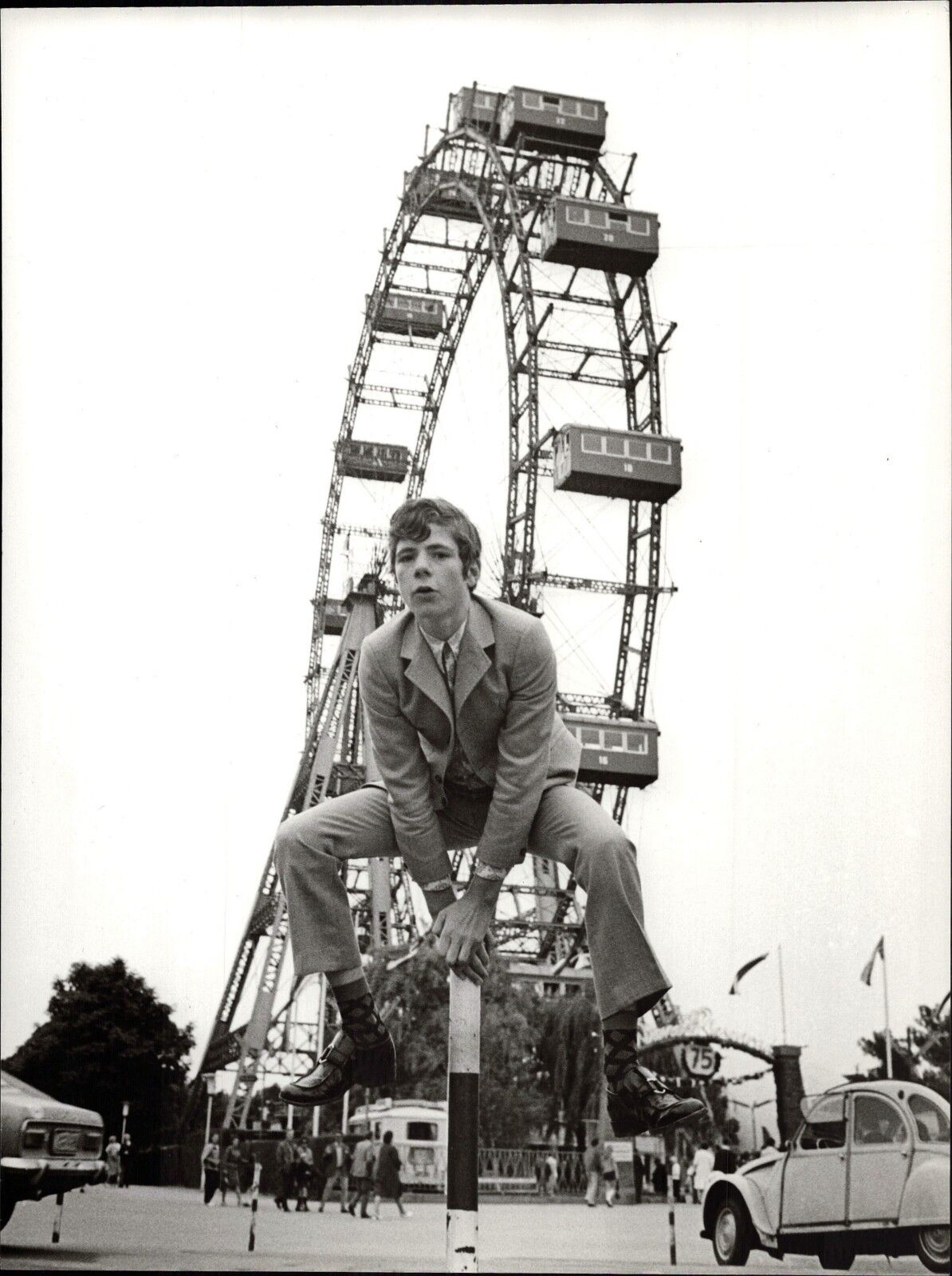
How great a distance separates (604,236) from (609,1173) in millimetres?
15275

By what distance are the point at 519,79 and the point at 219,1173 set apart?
1307 centimetres

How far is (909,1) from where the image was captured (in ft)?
28.3

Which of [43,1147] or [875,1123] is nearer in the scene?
[43,1147]

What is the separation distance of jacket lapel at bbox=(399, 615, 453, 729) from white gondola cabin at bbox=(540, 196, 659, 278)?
65.9 feet

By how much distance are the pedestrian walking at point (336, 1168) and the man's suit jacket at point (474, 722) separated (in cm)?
1654

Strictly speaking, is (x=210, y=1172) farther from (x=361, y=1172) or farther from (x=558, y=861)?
(x=558, y=861)

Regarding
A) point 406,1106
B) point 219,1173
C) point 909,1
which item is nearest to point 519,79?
point 909,1

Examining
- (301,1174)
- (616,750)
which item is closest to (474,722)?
(301,1174)

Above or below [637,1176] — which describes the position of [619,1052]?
above

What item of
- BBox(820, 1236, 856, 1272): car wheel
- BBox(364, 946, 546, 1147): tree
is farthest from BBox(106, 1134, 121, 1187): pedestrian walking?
BBox(364, 946, 546, 1147): tree

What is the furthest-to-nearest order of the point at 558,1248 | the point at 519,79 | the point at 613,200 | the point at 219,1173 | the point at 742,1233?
1. the point at 613,200
2. the point at 219,1173
3. the point at 558,1248
4. the point at 519,79
5. the point at 742,1233

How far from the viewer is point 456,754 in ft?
15.4

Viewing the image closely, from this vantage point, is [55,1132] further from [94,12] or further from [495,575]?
[495,575]

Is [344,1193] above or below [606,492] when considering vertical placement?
below
